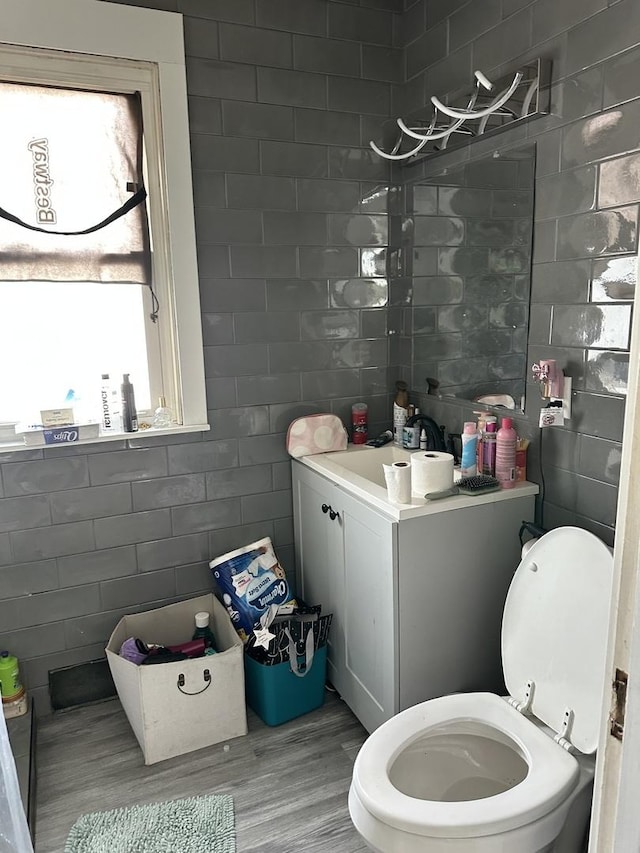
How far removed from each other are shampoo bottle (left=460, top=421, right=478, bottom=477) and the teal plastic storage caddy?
83 cm

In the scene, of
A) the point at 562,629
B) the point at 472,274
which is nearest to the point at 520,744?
the point at 562,629

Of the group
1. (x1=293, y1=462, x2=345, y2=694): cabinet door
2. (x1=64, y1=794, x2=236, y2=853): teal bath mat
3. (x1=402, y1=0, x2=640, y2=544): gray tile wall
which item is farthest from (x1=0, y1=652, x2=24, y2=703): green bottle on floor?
(x1=402, y1=0, x2=640, y2=544): gray tile wall

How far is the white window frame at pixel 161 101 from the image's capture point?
2004mm

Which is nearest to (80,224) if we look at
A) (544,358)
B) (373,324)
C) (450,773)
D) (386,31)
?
(373,324)

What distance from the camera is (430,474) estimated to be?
74.9 inches

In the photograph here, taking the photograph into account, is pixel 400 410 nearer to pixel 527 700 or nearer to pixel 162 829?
pixel 527 700

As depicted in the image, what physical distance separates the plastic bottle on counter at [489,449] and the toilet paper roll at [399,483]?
33cm

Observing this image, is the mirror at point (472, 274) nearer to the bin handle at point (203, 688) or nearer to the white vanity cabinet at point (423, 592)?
the white vanity cabinet at point (423, 592)

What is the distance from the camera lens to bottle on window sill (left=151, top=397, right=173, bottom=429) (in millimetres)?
2352

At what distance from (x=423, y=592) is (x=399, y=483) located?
0.34 m

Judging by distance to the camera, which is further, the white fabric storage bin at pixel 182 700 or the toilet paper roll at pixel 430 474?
the white fabric storage bin at pixel 182 700

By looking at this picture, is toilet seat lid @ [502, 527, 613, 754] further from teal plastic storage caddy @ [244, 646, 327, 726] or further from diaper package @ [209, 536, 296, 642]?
diaper package @ [209, 536, 296, 642]

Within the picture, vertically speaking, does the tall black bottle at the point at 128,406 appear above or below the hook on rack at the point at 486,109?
below

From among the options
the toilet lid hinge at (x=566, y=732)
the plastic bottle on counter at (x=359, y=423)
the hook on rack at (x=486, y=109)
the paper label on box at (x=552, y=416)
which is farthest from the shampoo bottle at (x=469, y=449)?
the hook on rack at (x=486, y=109)
